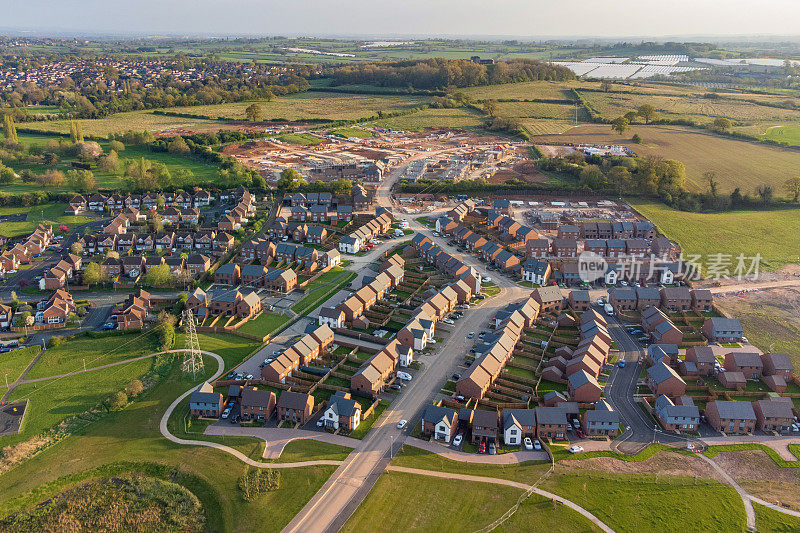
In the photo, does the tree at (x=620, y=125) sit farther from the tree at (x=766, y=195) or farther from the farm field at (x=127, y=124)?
the farm field at (x=127, y=124)

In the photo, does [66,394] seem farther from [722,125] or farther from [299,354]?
[722,125]

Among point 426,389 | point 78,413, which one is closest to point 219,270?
point 78,413

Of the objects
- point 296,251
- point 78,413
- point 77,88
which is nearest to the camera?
point 78,413

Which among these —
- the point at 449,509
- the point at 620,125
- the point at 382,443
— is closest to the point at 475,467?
the point at 449,509

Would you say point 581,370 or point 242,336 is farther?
point 242,336

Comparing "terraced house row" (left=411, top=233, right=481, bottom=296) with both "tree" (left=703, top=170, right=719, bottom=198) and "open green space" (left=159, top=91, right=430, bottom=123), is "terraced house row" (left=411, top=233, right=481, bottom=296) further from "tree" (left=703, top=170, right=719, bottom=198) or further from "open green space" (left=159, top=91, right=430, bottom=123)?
"open green space" (left=159, top=91, right=430, bottom=123)

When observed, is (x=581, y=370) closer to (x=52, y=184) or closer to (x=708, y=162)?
(x=708, y=162)

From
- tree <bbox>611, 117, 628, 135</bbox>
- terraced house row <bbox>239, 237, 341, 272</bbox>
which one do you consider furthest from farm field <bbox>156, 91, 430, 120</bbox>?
terraced house row <bbox>239, 237, 341, 272</bbox>

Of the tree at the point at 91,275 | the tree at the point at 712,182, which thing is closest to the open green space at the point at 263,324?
the tree at the point at 91,275
